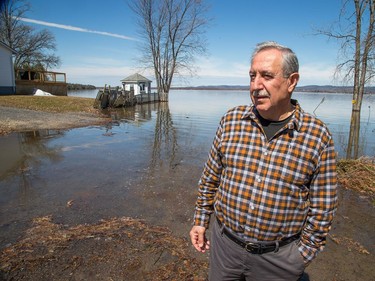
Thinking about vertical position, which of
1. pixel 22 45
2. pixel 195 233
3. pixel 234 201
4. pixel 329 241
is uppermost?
A: pixel 22 45

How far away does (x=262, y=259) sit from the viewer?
186 centimetres

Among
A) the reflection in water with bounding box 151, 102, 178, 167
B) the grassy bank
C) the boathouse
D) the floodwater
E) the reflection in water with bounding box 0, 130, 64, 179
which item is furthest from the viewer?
the boathouse

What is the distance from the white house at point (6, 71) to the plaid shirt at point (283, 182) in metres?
30.2

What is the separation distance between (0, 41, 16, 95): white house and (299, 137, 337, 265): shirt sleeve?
3059 cm

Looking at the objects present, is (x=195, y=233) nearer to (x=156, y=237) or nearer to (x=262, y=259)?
(x=262, y=259)

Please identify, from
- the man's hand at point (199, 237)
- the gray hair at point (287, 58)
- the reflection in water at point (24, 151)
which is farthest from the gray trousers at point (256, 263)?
the reflection in water at point (24, 151)

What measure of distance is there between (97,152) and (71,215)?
16.2ft

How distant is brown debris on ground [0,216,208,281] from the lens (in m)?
3.10

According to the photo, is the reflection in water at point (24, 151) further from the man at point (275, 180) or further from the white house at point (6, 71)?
the white house at point (6, 71)

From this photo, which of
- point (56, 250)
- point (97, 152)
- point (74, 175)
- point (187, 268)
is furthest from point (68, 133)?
point (187, 268)

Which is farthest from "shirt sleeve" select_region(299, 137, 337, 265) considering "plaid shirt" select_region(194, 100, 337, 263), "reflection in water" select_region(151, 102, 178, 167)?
"reflection in water" select_region(151, 102, 178, 167)

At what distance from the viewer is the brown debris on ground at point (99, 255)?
3104mm

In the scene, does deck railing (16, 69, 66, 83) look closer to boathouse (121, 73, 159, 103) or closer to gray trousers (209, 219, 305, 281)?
boathouse (121, 73, 159, 103)

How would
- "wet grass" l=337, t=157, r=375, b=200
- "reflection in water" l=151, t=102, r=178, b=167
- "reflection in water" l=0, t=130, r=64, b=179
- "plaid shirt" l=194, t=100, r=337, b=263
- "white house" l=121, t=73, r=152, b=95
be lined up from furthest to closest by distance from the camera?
"white house" l=121, t=73, r=152, b=95 < "reflection in water" l=151, t=102, r=178, b=167 < "reflection in water" l=0, t=130, r=64, b=179 < "wet grass" l=337, t=157, r=375, b=200 < "plaid shirt" l=194, t=100, r=337, b=263
